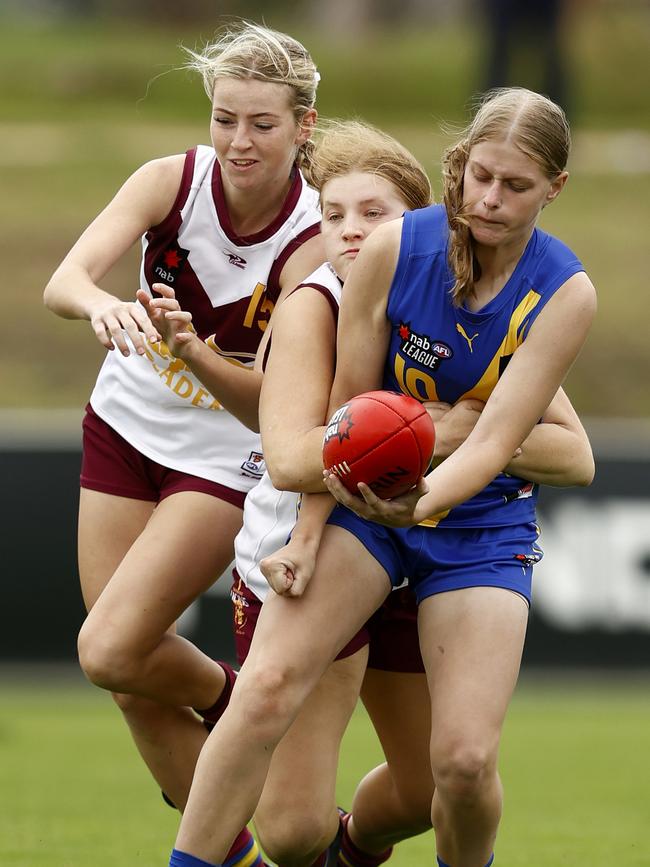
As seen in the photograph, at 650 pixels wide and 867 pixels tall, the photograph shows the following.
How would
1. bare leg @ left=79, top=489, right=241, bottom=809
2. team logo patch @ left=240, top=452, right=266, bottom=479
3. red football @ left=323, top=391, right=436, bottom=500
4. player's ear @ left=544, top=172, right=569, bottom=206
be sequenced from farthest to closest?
team logo patch @ left=240, top=452, right=266, bottom=479 < bare leg @ left=79, top=489, right=241, bottom=809 < player's ear @ left=544, top=172, right=569, bottom=206 < red football @ left=323, top=391, right=436, bottom=500

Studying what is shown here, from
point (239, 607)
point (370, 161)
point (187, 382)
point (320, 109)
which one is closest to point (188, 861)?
point (239, 607)

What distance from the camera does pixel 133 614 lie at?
4773 mm

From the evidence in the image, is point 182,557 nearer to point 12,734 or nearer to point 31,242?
point 12,734

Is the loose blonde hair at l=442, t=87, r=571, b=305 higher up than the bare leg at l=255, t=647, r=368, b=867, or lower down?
higher up

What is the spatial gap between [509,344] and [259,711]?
1143 millimetres

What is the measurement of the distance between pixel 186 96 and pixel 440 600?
22993mm

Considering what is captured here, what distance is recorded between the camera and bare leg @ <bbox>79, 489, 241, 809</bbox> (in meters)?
4.78

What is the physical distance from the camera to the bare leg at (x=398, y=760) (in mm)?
4695

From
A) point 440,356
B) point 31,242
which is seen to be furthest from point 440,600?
point 31,242

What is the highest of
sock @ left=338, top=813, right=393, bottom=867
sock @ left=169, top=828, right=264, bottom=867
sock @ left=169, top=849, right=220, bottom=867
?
sock @ left=169, top=849, right=220, bottom=867

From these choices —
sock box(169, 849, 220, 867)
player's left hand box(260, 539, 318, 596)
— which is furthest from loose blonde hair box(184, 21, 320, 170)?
sock box(169, 849, 220, 867)

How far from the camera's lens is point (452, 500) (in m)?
3.95

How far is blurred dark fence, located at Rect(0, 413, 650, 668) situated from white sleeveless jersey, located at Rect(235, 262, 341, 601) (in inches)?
228

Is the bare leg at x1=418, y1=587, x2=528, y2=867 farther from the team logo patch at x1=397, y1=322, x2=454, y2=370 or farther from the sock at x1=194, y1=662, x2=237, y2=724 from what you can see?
the sock at x1=194, y1=662, x2=237, y2=724
